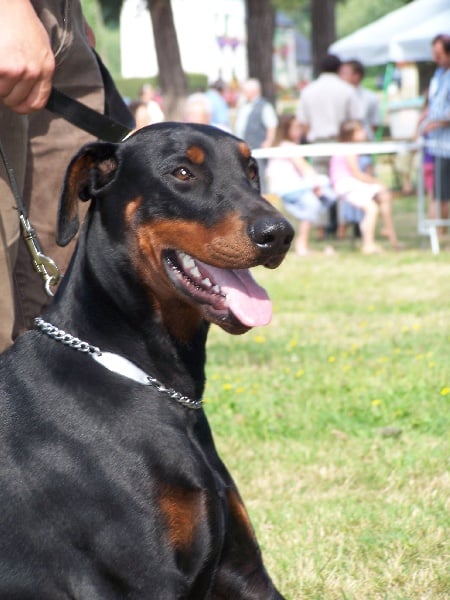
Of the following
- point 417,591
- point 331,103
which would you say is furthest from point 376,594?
point 331,103

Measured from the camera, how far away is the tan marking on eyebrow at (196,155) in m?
3.12

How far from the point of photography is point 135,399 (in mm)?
2998

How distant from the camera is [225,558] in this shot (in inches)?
123

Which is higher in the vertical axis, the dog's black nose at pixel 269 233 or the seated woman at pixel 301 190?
the dog's black nose at pixel 269 233

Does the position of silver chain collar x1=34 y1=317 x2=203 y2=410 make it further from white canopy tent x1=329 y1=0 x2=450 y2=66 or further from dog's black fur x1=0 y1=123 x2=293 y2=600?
white canopy tent x1=329 y1=0 x2=450 y2=66

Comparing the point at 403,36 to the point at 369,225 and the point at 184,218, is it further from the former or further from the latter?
the point at 184,218

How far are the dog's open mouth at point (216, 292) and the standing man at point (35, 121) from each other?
2.17 feet

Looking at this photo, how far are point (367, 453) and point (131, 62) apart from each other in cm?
6661

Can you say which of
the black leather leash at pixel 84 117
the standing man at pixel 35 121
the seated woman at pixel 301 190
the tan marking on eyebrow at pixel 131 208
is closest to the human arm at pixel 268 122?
the seated woman at pixel 301 190

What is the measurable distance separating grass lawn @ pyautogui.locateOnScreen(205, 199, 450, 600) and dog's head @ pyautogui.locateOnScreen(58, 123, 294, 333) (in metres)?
1.36

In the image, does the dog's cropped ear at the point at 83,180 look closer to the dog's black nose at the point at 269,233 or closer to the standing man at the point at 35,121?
the standing man at the point at 35,121

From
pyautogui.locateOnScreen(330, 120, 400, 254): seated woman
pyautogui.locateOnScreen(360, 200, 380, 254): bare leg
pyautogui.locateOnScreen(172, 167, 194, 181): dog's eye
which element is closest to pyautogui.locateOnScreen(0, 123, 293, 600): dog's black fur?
pyautogui.locateOnScreen(172, 167, 194, 181): dog's eye

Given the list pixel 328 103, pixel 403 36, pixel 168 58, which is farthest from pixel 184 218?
pixel 168 58

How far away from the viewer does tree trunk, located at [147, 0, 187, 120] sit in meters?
24.4
